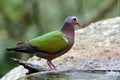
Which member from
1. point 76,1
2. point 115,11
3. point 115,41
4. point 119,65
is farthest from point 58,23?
point 119,65

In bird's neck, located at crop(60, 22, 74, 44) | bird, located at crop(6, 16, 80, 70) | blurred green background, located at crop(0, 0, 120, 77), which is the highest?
blurred green background, located at crop(0, 0, 120, 77)

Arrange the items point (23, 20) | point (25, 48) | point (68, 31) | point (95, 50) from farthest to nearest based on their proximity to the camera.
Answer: point (23, 20)
point (95, 50)
point (68, 31)
point (25, 48)

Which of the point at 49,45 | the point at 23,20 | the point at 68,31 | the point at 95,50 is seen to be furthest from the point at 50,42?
the point at 23,20

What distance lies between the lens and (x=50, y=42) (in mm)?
5477

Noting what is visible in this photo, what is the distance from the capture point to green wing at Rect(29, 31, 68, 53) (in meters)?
5.44

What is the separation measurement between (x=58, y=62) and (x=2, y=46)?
4.31 meters

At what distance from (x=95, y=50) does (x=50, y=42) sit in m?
1.04

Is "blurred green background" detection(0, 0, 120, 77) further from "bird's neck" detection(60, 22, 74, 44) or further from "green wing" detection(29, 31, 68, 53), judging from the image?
"green wing" detection(29, 31, 68, 53)

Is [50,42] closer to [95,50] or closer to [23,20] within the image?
[95,50]

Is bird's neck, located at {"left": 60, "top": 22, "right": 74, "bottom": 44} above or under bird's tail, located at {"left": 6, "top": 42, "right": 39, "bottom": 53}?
above

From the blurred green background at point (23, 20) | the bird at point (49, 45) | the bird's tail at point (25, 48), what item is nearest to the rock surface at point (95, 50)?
the bird at point (49, 45)

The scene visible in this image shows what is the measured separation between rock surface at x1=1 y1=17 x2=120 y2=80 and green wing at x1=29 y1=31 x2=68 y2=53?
39 centimetres

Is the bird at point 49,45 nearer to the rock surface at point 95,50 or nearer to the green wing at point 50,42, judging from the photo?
the green wing at point 50,42

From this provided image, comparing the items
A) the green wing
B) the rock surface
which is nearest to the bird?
the green wing
